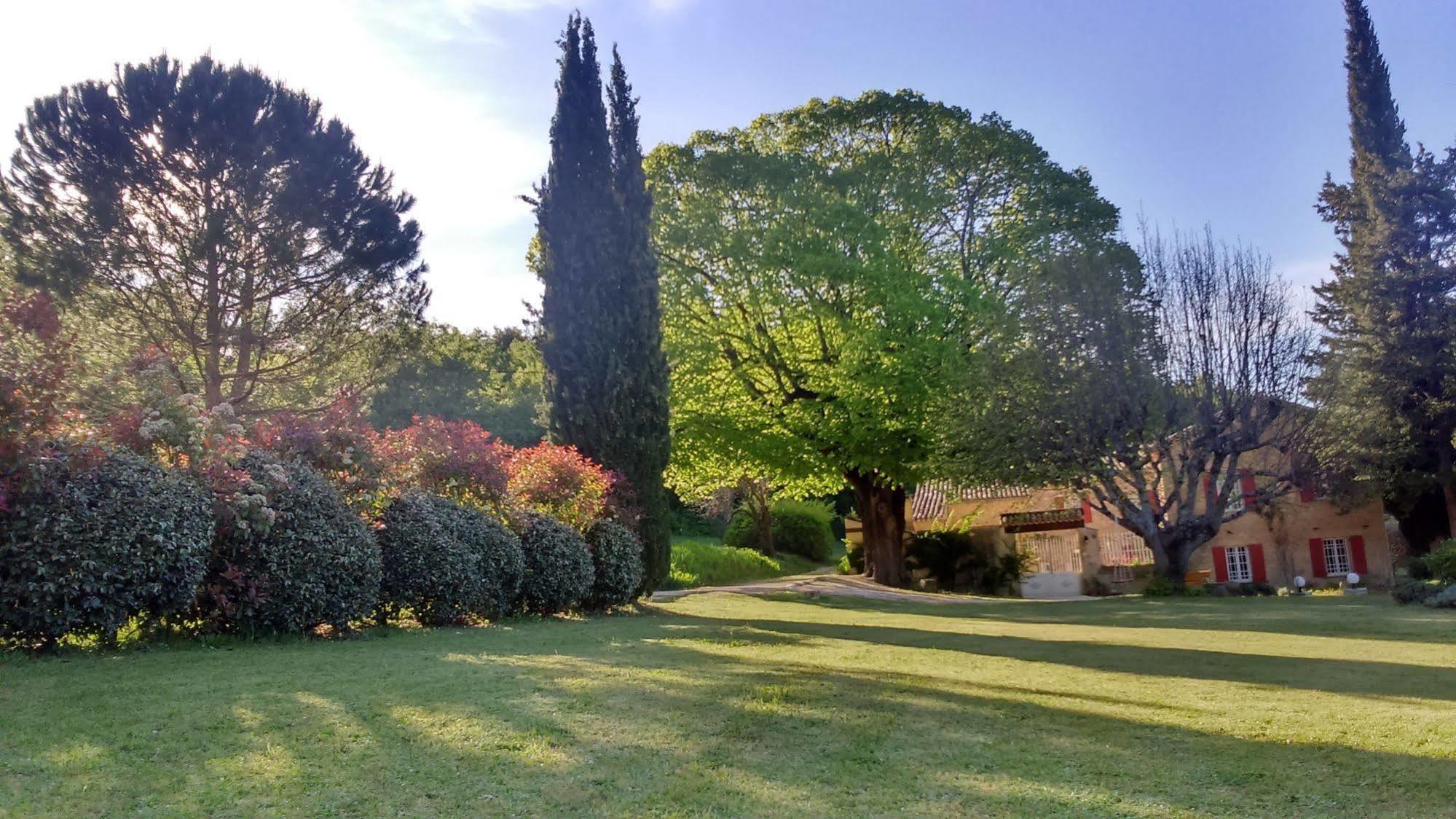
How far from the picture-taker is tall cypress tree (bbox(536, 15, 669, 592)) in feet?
48.2

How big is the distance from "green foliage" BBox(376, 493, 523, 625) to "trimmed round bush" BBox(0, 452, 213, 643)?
235cm

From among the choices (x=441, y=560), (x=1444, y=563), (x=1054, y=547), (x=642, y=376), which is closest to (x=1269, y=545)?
(x=1054, y=547)

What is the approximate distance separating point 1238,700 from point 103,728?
686 cm

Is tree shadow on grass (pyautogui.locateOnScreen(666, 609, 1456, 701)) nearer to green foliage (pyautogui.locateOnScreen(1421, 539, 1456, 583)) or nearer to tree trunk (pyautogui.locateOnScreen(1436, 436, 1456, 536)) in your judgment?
green foliage (pyautogui.locateOnScreen(1421, 539, 1456, 583))

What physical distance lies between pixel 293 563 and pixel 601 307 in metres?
7.44

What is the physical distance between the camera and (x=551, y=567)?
11922 mm

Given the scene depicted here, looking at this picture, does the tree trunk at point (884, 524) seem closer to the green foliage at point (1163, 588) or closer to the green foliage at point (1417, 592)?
the green foliage at point (1163, 588)

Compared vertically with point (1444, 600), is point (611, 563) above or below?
above

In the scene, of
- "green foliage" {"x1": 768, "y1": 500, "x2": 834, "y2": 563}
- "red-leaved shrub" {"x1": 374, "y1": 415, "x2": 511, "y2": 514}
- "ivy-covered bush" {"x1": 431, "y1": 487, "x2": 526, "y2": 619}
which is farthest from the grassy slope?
"ivy-covered bush" {"x1": 431, "y1": 487, "x2": 526, "y2": 619}

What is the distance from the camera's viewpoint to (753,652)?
8.84 metres

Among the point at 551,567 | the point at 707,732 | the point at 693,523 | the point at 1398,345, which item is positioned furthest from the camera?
the point at 693,523

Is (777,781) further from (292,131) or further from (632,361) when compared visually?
(292,131)

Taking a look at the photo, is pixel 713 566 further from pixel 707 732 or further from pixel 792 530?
pixel 707 732

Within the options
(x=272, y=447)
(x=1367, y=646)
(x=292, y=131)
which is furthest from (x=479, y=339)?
(x=1367, y=646)
